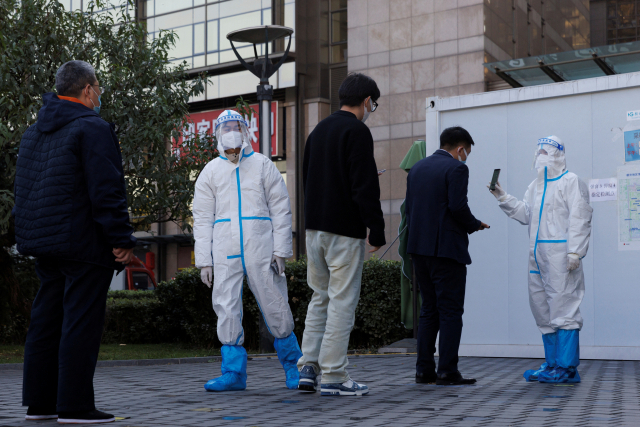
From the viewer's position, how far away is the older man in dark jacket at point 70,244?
432 cm

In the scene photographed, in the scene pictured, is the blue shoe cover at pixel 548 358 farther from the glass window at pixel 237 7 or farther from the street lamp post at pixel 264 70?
the glass window at pixel 237 7

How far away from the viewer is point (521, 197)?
8.92 m

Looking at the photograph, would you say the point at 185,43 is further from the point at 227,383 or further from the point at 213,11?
the point at 227,383

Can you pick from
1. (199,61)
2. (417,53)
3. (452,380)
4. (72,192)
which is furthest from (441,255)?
(199,61)

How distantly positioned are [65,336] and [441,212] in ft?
10.3

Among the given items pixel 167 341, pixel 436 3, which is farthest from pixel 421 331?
pixel 436 3

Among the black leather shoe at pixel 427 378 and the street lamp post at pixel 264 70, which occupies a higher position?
the street lamp post at pixel 264 70

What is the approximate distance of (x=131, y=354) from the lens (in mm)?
10016

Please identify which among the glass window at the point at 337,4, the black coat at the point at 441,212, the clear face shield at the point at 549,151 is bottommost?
the black coat at the point at 441,212

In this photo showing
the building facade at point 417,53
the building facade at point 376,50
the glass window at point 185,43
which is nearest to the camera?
the building facade at point 417,53

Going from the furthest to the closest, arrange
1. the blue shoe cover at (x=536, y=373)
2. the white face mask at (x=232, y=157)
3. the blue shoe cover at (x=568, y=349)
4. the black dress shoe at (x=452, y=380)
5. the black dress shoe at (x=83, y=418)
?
the blue shoe cover at (x=536, y=373), the blue shoe cover at (x=568, y=349), the black dress shoe at (x=452, y=380), the white face mask at (x=232, y=157), the black dress shoe at (x=83, y=418)

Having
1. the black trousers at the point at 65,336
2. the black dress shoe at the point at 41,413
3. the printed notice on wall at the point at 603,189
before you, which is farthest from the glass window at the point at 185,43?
the black dress shoe at the point at 41,413

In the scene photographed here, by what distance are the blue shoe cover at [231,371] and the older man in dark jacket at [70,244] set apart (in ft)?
4.75

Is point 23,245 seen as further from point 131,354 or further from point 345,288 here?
point 131,354
